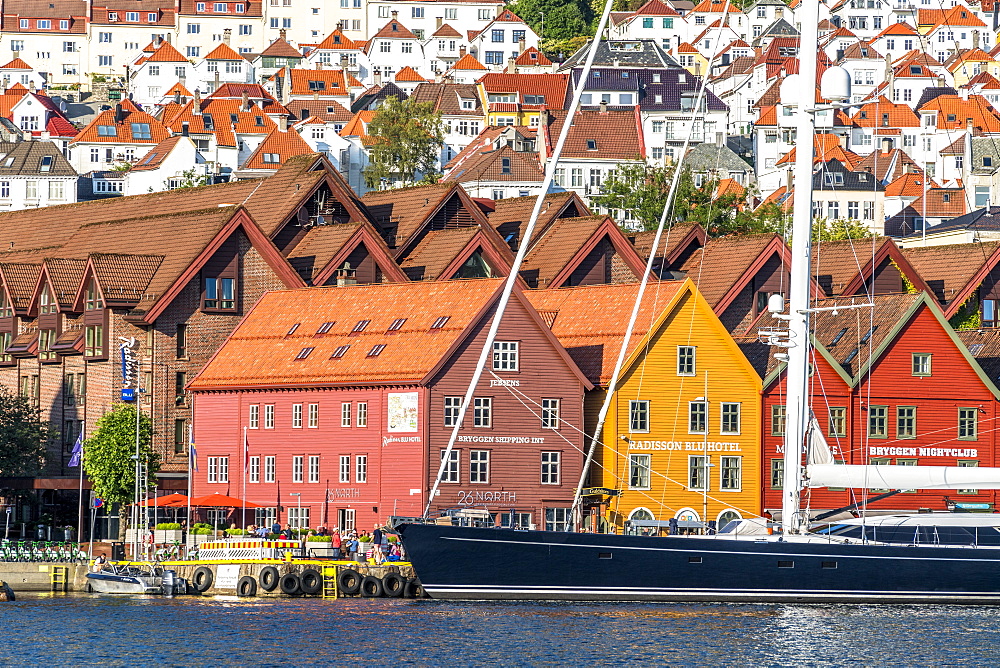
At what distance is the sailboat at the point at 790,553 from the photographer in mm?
68125

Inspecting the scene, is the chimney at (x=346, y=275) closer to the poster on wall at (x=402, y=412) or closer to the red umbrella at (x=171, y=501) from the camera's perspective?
the poster on wall at (x=402, y=412)

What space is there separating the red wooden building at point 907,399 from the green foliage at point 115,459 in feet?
86.0

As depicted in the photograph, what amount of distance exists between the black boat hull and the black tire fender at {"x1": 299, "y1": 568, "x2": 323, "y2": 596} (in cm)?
587

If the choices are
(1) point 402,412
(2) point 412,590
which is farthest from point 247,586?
(1) point 402,412

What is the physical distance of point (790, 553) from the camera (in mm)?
67812

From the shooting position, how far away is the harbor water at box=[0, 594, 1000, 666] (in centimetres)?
5778

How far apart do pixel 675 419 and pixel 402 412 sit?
37.2ft

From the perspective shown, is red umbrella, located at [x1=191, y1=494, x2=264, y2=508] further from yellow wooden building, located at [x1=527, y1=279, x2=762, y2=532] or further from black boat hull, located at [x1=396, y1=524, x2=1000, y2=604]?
black boat hull, located at [x1=396, y1=524, x2=1000, y2=604]

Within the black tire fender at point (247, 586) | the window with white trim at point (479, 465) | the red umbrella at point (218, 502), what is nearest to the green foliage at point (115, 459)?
the red umbrella at point (218, 502)

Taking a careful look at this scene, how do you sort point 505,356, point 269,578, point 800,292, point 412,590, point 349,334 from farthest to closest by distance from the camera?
1. point 349,334
2. point 505,356
3. point 269,578
4. point 412,590
5. point 800,292

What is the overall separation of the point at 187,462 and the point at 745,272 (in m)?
28.0

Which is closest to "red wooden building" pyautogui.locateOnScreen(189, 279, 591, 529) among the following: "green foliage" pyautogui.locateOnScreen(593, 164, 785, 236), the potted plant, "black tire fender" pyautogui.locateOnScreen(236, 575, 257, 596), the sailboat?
the potted plant

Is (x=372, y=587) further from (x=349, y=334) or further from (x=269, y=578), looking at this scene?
(x=349, y=334)

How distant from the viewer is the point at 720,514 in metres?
86.6
